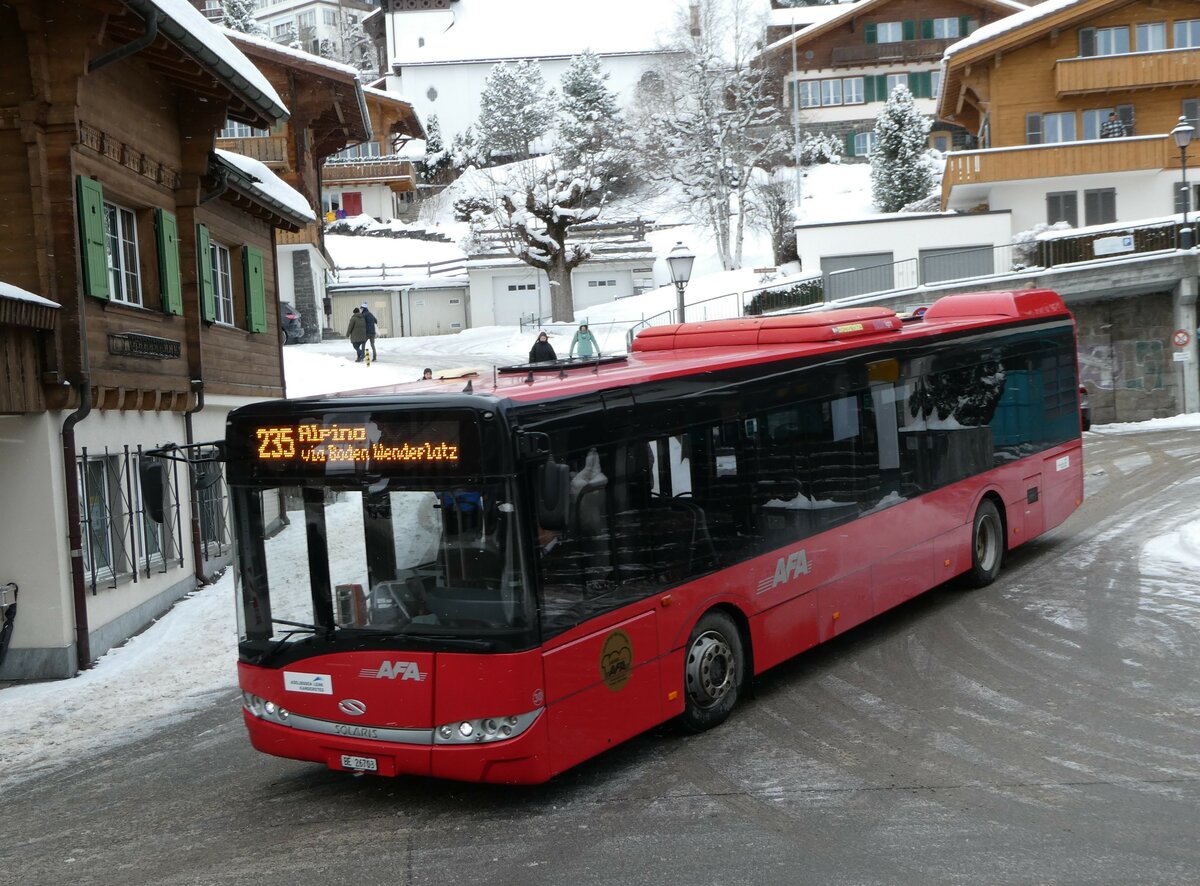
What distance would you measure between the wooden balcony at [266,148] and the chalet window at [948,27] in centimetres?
4593

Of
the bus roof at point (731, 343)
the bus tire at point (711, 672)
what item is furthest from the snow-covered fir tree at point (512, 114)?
the bus tire at point (711, 672)

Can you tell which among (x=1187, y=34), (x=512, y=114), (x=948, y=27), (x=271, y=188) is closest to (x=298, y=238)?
(x=271, y=188)

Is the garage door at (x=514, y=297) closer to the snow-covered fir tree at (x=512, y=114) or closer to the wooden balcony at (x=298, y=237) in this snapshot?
the wooden balcony at (x=298, y=237)

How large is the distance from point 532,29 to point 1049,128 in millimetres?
62629

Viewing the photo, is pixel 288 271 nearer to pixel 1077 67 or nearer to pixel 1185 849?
pixel 1077 67

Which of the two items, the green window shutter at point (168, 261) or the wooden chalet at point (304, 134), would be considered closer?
the green window shutter at point (168, 261)

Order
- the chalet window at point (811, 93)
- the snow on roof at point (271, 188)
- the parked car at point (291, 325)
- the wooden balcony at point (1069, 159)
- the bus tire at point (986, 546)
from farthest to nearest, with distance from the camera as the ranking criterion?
the chalet window at point (811, 93), the wooden balcony at point (1069, 159), the parked car at point (291, 325), the snow on roof at point (271, 188), the bus tire at point (986, 546)

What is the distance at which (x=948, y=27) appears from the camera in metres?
70.0

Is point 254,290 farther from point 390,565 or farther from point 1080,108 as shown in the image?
point 1080,108

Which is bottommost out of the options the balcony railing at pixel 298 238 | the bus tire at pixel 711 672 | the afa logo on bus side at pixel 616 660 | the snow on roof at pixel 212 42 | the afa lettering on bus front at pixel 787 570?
the bus tire at pixel 711 672

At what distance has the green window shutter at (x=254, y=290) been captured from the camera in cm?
2019

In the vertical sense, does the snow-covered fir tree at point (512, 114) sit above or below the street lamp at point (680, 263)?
above

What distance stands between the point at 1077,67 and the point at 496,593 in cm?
3982

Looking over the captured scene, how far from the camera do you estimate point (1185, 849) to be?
619cm
